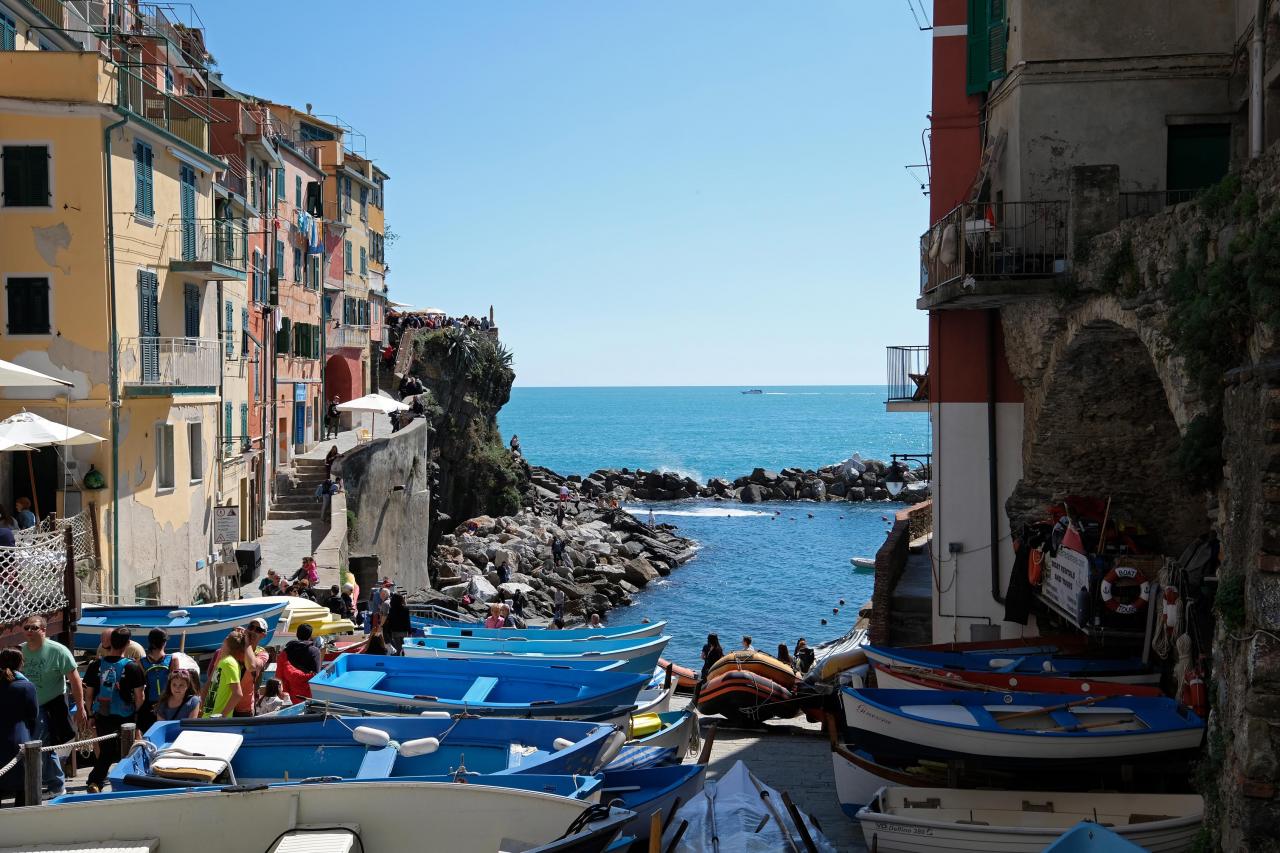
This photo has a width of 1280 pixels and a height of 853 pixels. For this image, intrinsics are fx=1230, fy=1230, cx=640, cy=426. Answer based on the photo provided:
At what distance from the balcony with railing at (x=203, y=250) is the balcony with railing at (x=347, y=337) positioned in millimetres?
22231

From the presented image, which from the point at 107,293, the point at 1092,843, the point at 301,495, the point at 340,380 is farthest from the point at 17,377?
the point at 340,380

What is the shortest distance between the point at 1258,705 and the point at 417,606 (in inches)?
1016

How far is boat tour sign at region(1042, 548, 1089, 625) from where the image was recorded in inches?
603

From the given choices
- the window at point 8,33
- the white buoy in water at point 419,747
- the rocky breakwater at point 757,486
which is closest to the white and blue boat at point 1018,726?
the white buoy in water at point 419,747

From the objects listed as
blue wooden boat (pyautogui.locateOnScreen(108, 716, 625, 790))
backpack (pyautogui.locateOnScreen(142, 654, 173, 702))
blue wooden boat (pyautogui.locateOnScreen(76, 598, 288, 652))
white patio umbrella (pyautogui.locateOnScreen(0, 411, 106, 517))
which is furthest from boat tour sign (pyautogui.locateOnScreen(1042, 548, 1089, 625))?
white patio umbrella (pyautogui.locateOnScreen(0, 411, 106, 517))

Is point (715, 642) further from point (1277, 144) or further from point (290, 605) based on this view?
point (1277, 144)

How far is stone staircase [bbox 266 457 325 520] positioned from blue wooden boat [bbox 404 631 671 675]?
17.0 meters

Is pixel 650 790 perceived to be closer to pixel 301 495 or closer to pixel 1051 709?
pixel 1051 709

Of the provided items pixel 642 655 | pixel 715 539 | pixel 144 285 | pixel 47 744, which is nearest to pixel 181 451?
pixel 144 285

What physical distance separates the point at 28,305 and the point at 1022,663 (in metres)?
17.7

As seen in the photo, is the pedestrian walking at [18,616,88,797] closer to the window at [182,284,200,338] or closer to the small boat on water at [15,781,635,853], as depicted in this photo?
the small boat on water at [15,781,635,853]

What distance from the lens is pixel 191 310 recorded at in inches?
1045

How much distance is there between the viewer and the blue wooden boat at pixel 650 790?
38.4 feet

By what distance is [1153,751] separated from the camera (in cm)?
1252
